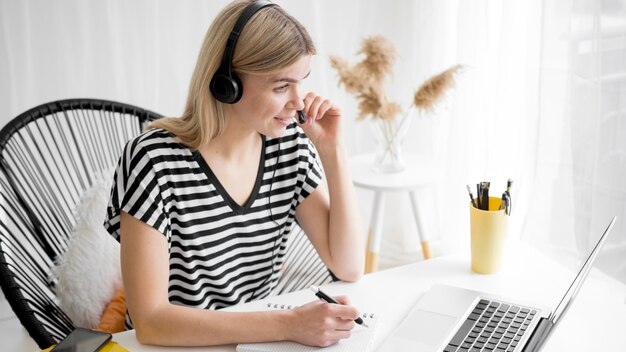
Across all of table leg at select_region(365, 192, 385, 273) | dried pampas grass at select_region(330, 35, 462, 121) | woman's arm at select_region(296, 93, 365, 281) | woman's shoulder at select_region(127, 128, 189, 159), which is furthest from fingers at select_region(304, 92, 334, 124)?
table leg at select_region(365, 192, 385, 273)

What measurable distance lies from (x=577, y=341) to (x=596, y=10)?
1004 millimetres

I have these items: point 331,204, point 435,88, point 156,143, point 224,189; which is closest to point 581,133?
point 435,88

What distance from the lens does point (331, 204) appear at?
138cm

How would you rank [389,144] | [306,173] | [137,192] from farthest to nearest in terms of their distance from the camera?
[389,144]
[306,173]
[137,192]

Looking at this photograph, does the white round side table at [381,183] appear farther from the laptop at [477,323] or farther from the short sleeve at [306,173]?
the laptop at [477,323]

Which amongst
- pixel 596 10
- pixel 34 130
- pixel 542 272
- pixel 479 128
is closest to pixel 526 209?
pixel 479 128

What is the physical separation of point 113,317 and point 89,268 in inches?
4.8

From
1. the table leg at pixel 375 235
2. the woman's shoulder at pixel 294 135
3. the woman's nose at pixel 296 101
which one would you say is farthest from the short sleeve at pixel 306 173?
the table leg at pixel 375 235

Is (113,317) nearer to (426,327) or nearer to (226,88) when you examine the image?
(226,88)

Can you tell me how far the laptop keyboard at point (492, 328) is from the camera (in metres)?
1.00

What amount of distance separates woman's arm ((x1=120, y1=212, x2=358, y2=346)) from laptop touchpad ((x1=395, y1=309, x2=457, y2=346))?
0.33ft

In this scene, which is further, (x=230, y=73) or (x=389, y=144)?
(x=389, y=144)

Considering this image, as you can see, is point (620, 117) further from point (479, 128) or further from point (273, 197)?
point (273, 197)

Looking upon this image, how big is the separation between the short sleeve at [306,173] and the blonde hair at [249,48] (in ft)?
0.79
